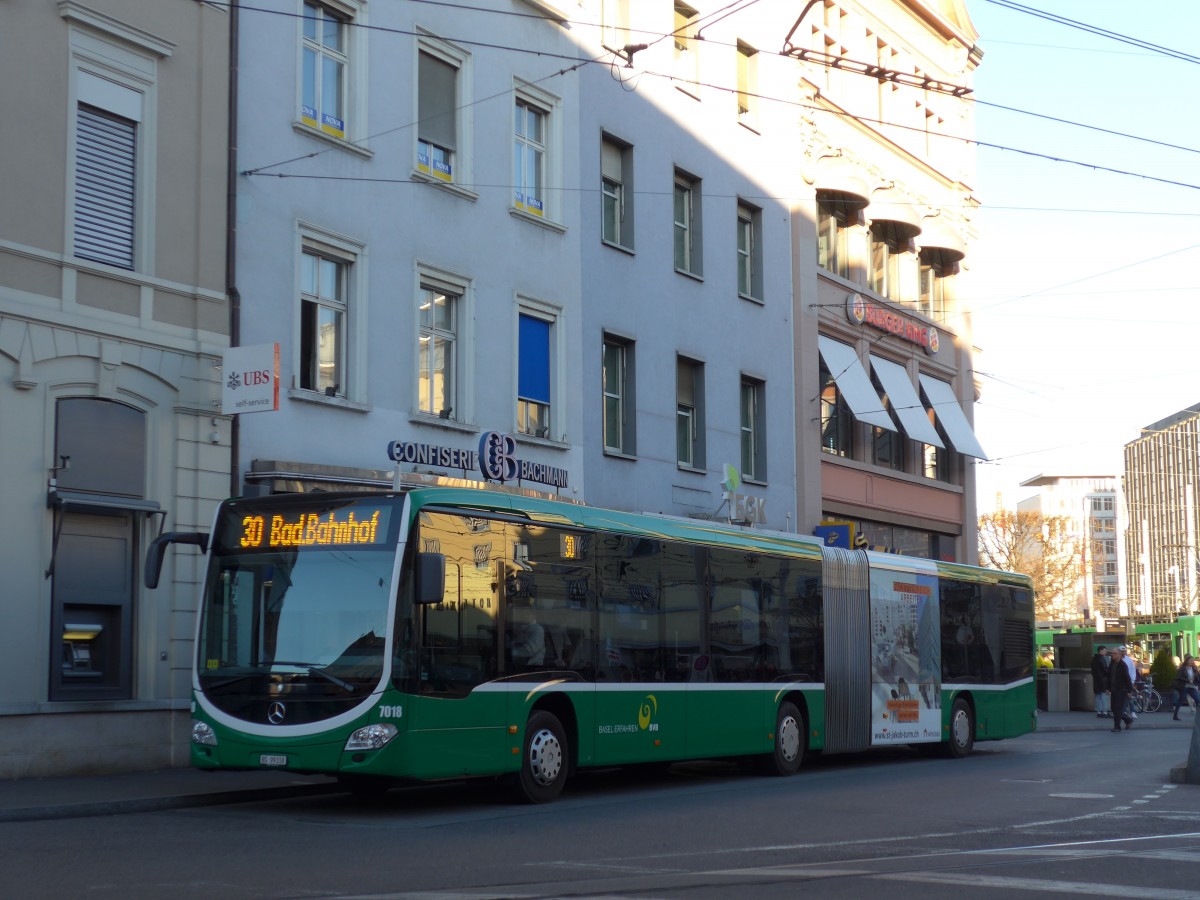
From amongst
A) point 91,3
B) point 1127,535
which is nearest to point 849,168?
point 91,3

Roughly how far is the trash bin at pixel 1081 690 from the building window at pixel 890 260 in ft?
40.4

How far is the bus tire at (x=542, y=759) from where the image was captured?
1556cm

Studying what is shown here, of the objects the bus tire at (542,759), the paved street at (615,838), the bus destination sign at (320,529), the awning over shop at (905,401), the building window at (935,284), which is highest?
the building window at (935,284)

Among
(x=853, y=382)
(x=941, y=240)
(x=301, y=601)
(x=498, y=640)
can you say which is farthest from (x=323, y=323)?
(x=941, y=240)

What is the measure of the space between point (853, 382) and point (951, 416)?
586 centimetres

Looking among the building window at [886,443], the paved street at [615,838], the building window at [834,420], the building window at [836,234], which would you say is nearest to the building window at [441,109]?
the paved street at [615,838]

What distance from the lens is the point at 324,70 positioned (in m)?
22.3

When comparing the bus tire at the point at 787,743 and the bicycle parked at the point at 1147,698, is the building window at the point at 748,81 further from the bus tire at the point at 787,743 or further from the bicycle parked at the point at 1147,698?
the bicycle parked at the point at 1147,698

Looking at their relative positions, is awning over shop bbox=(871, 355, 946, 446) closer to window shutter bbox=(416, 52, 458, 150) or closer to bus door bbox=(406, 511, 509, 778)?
window shutter bbox=(416, 52, 458, 150)

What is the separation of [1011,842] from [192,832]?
20.7ft

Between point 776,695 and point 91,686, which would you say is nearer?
point 91,686

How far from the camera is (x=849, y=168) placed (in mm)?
36094

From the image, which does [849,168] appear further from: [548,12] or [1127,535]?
[1127,535]

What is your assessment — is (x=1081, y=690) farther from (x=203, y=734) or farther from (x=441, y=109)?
(x=203, y=734)
